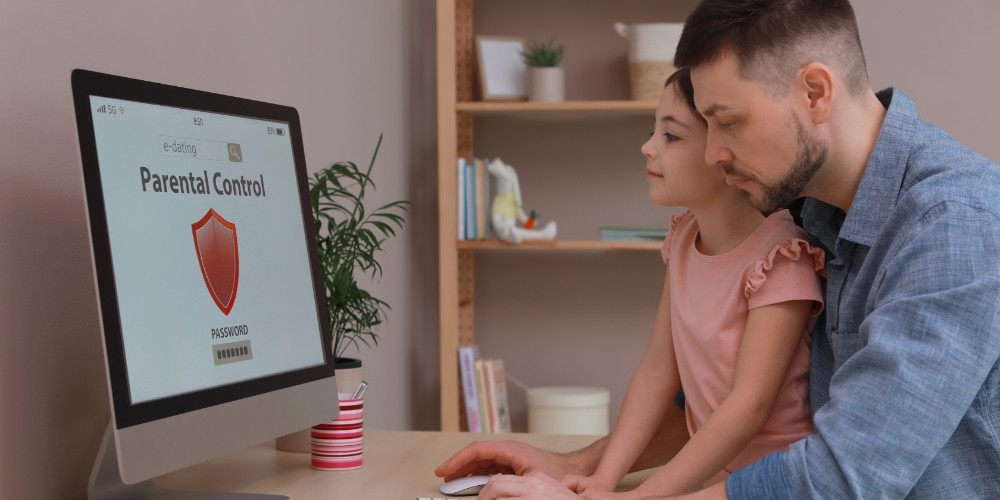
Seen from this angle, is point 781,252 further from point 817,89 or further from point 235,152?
point 235,152

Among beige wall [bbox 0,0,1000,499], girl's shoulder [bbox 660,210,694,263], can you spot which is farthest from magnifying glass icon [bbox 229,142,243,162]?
girl's shoulder [bbox 660,210,694,263]

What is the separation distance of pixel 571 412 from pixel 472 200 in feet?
2.17

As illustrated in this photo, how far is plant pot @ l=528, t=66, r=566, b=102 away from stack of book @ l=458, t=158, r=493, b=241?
0.24m

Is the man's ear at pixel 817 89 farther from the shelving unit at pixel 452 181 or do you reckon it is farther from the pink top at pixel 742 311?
the shelving unit at pixel 452 181

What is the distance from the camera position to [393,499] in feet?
4.12

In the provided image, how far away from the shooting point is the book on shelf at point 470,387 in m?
3.04

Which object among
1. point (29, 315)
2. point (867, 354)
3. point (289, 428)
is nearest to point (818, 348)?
point (867, 354)

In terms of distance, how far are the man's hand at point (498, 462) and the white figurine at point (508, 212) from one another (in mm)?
1627

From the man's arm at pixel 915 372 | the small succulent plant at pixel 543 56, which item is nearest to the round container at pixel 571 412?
the small succulent plant at pixel 543 56

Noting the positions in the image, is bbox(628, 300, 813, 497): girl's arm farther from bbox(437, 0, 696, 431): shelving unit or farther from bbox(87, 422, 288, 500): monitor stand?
bbox(437, 0, 696, 431): shelving unit

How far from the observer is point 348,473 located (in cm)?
141

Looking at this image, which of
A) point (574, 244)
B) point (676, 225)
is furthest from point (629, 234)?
point (676, 225)

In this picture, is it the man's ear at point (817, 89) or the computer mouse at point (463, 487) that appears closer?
the man's ear at point (817, 89)

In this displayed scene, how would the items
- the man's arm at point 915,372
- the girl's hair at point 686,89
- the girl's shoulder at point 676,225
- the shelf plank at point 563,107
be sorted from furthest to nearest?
the shelf plank at point 563,107
the girl's shoulder at point 676,225
the girl's hair at point 686,89
the man's arm at point 915,372
